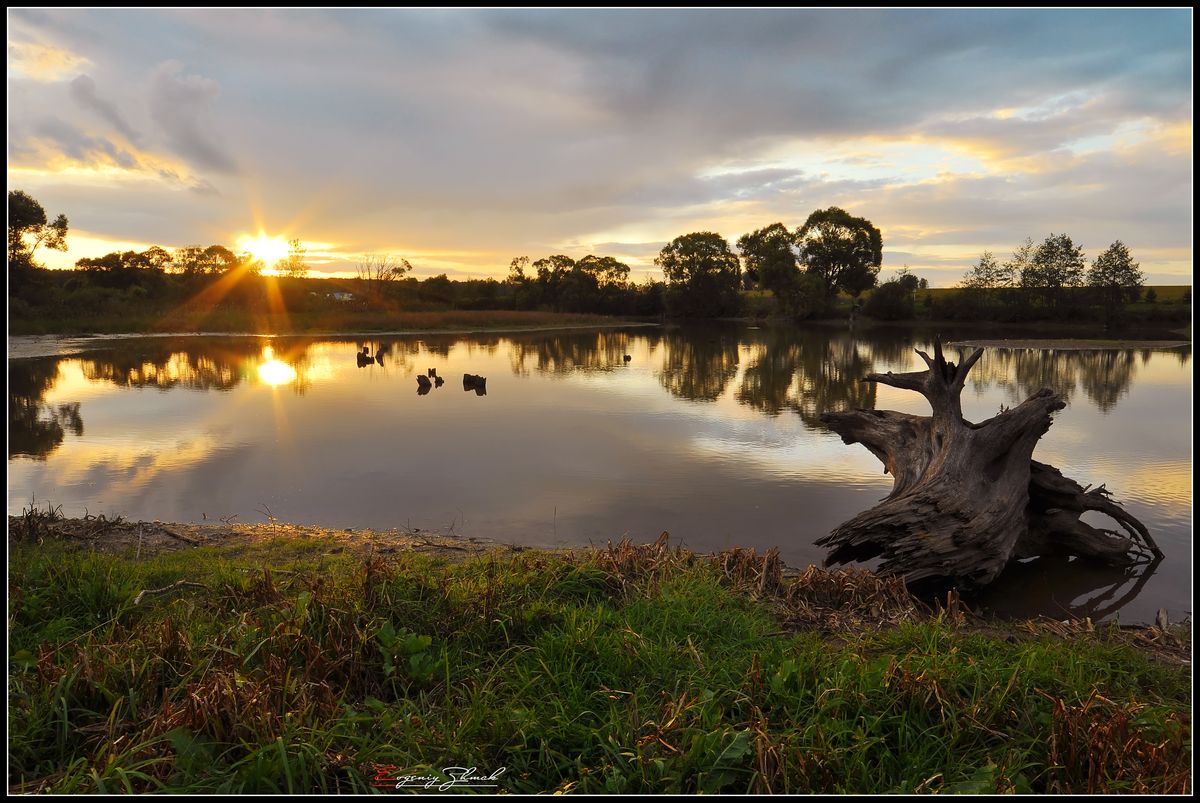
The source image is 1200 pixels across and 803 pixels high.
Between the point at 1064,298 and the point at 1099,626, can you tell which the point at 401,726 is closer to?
the point at 1099,626

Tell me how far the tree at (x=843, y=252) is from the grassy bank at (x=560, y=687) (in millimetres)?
68313

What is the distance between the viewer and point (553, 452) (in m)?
11.4

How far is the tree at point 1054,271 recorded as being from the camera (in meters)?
55.1

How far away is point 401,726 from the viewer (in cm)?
306

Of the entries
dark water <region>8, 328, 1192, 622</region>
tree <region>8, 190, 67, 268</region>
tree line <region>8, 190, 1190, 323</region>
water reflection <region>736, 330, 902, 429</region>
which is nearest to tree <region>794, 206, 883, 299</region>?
tree line <region>8, 190, 1190, 323</region>

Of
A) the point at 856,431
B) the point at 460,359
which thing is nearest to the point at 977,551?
the point at 856,431

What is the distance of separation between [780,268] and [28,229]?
59044mm

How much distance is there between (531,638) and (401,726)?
44.7 inches

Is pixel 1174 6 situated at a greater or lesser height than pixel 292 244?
lesser

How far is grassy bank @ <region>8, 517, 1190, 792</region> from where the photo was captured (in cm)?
280

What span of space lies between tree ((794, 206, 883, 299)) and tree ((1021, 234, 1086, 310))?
14.8 metres

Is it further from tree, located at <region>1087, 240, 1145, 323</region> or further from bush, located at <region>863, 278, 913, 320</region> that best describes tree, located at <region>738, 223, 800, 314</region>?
tree, located at <region>1087, 240, 1145, 323</region>

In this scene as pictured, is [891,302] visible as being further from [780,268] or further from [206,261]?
[206,261]

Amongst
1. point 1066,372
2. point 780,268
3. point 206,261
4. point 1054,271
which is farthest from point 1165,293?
point 206,261
